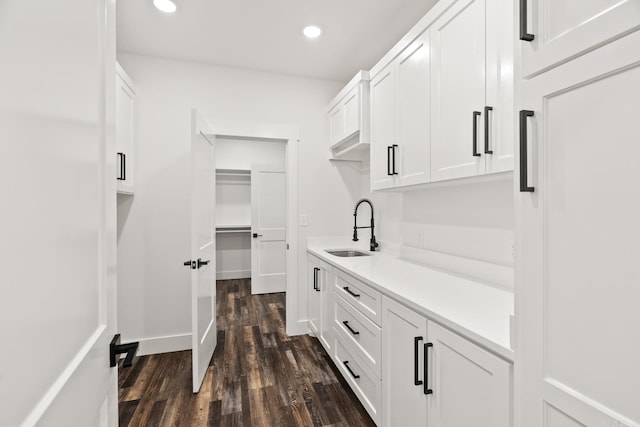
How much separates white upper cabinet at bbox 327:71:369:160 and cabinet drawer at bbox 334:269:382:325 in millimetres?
1144

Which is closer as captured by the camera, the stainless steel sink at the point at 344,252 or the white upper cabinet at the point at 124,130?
the white upper cabinet at the point at 124,130

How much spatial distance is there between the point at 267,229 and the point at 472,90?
3.77 m

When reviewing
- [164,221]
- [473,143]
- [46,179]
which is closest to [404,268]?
[473,143]

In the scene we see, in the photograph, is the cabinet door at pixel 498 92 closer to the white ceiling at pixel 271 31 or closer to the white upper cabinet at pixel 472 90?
the white upper cabinet at pixel 472 90

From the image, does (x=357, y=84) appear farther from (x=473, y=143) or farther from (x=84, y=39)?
(x=84, y=39)

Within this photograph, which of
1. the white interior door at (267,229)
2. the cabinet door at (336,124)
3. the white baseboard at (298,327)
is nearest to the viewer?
the cabinet door at (336,124)

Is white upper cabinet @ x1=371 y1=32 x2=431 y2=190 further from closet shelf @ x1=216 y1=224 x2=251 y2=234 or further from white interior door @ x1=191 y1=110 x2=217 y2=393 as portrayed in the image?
closet shelf @ x1=216 y1=224 x2=251 y2=234

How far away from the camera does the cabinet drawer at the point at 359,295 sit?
5.38 feet

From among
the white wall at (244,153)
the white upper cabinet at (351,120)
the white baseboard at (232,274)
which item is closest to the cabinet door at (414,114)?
the white upper cabinet at (351,120)

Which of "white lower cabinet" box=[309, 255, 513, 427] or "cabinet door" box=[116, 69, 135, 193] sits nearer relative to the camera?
"white lower cabinet" box=[309, 255, 513, 427]

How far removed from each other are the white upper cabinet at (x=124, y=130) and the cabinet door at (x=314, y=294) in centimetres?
175

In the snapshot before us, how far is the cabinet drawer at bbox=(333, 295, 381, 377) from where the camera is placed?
165cm

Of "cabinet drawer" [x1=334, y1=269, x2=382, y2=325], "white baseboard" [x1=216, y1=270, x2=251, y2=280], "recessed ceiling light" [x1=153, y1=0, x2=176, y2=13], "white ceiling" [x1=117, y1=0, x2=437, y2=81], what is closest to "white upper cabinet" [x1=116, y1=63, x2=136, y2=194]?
"white ceiling" [x1=117, y1=0, x2=437, y2=81]

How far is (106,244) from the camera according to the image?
0.75 m
